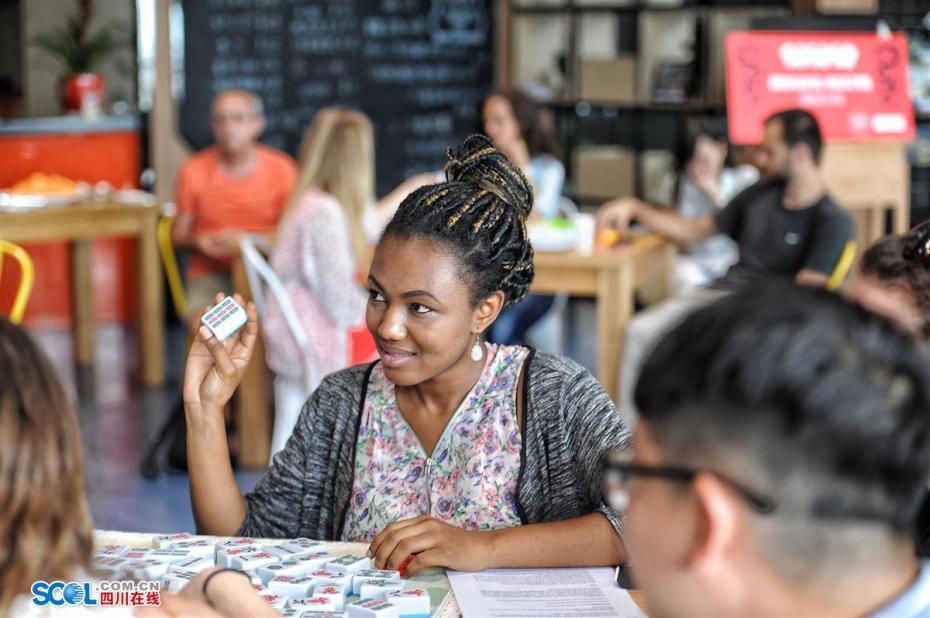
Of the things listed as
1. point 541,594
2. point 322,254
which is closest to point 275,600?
point 541,594

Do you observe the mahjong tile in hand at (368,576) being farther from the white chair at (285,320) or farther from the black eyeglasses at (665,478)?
the white chair at (285,320)

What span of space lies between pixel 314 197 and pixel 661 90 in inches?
156

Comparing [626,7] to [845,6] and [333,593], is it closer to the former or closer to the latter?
[845,6]

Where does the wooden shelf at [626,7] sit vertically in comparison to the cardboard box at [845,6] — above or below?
above

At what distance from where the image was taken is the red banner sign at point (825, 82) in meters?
4.70

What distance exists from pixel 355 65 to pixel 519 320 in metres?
2.65

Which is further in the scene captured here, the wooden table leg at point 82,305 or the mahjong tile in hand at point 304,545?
the wooden table leg at point 82,305

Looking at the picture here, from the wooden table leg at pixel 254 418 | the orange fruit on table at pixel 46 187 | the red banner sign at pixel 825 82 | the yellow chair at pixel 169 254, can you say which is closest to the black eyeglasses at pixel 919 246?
the red banner sign at pixel 825 82

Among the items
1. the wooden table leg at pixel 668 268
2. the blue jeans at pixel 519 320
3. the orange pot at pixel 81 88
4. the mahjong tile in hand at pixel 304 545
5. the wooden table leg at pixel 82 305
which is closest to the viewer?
the mahjong tile in hand at pixel 304 545

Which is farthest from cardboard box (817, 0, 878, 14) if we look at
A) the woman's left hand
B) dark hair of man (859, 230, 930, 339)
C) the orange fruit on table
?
the woman's left hand

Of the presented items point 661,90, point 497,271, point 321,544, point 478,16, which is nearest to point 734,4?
point 661,90

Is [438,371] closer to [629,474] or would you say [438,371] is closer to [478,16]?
[629,474]

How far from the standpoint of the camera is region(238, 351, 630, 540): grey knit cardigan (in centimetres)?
192

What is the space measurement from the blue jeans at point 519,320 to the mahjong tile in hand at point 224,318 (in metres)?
3.17
